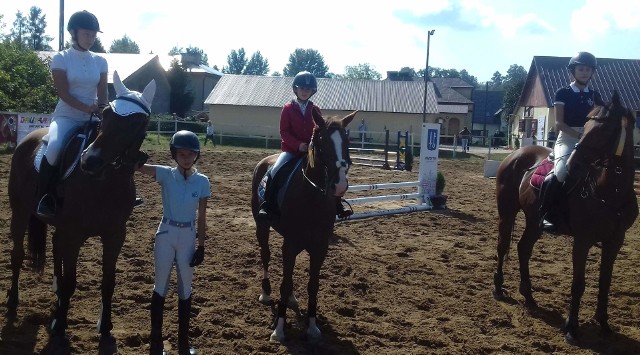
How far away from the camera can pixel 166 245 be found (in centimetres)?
451

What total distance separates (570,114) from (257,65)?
480ft

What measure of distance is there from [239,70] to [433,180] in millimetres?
137133

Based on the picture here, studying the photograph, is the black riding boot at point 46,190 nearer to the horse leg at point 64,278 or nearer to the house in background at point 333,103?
the horse leg at point 64,278

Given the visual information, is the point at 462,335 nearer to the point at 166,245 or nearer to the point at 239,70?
the point at 166,245

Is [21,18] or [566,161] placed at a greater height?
[21,18]

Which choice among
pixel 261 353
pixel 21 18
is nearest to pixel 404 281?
pixel 261 353

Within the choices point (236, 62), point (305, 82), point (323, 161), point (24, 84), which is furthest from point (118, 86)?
point (236, 62)

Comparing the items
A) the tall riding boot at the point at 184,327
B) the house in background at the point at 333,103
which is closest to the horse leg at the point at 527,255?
the tall riding boot at the point at 184,327

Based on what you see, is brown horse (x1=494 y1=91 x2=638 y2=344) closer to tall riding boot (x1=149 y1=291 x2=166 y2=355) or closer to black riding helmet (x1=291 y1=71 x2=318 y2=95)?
black riding helmet (x1=291 y1=71 x2=318 y2=95)

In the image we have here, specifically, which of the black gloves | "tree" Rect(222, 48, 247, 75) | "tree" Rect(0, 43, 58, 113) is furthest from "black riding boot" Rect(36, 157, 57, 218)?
"tree" Rect(222, 48, 247, 75)

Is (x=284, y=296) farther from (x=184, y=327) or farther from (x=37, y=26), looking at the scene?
(x=37, y=26)

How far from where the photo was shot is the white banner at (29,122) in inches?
819

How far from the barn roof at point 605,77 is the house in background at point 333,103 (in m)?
7.91

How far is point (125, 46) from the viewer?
408 feet
